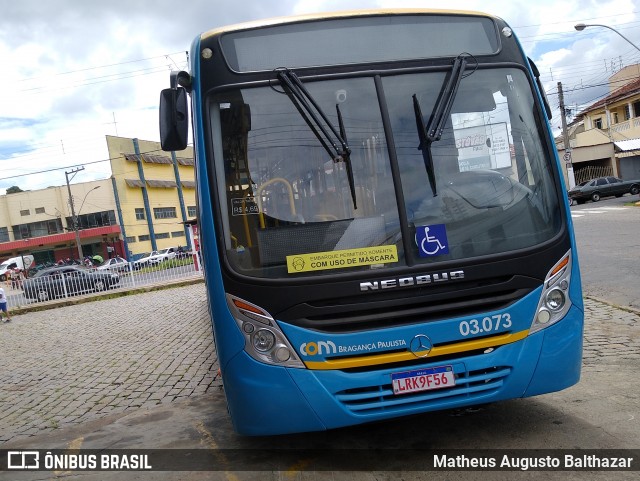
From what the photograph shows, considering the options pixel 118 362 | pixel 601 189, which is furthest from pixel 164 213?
pixel 118 362

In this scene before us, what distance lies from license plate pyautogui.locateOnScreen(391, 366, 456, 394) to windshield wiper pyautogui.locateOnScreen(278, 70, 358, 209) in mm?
1126

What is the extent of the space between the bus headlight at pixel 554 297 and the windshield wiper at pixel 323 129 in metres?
1.37

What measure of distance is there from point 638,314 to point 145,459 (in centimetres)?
628

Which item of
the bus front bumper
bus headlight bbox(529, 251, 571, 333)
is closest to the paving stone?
bus headlight bbox(529, 251, 571, 333)

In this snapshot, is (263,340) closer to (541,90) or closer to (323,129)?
(323,129)

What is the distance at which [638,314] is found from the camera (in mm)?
7359

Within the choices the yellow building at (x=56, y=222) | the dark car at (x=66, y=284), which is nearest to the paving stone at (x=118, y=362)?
the dark car at (x=66, y=284)

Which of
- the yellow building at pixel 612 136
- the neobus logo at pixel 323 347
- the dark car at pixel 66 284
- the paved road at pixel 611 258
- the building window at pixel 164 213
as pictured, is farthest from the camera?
the building window at pixel 164 213

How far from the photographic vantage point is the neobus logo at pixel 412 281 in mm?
3473

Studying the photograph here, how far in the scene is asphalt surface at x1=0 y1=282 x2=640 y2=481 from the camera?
3938 millimetres

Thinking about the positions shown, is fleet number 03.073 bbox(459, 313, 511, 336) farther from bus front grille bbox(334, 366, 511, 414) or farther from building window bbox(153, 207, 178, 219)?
building window bbox(153, 207, 178, 219)

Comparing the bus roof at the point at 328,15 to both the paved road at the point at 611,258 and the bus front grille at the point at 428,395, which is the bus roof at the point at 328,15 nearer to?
the bus front grille at the point at 428,395

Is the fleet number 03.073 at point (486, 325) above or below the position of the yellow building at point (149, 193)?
below

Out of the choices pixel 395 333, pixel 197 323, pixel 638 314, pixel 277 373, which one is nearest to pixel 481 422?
pixel 395 333
